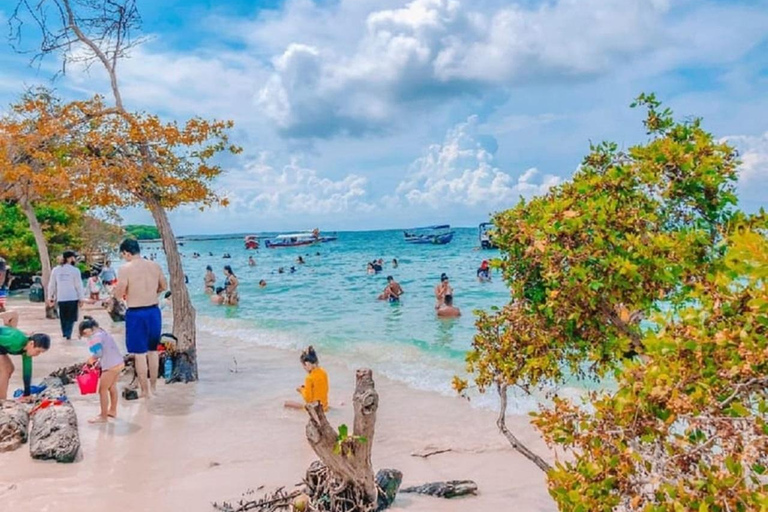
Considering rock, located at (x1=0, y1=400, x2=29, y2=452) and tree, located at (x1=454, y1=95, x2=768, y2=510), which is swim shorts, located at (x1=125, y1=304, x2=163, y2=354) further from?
tree, located at (x1=454, y1=95, x2=768, y2=510)

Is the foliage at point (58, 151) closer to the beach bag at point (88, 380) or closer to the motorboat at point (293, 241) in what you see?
the beach bag at point (88, 380)

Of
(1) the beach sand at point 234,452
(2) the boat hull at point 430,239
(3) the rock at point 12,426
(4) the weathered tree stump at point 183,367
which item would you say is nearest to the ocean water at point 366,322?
(1) the beach sand at point 234,452

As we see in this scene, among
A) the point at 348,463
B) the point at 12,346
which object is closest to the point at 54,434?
the point at 12,346

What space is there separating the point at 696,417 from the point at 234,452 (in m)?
5.44

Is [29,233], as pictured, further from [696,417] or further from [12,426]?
[696,417]

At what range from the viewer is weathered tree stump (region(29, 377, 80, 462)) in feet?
→ 18.3

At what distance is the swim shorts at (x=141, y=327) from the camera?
25.7 feet

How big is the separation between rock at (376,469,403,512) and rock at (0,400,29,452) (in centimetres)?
364

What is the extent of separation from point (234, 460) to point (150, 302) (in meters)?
2.72

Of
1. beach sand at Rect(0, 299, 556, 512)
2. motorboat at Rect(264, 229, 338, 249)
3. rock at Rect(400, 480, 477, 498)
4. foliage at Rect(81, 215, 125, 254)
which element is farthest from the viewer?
motorboat at Rect(264, 229, 338, 249)

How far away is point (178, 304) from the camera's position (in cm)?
955

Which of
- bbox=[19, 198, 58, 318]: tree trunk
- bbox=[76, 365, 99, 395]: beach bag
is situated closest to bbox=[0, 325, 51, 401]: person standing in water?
bbox=[76, 365, 99, 395]: beach bag

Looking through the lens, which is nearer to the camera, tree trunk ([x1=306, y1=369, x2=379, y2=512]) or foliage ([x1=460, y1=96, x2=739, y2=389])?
foliage ([x1=460, y1=96, x2=739, y2=389])

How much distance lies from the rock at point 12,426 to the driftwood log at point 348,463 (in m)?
3.29
